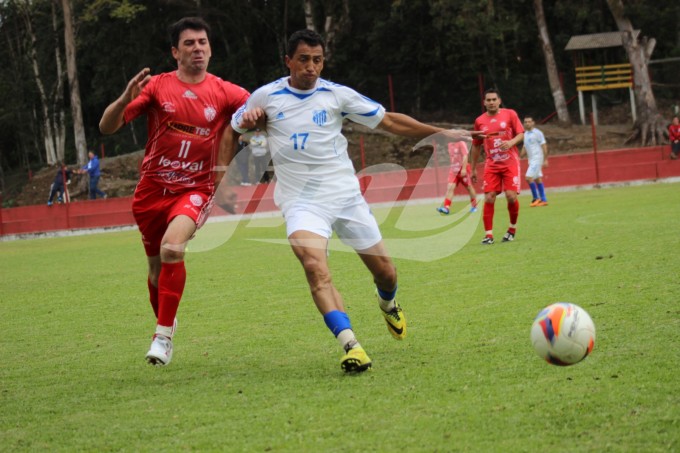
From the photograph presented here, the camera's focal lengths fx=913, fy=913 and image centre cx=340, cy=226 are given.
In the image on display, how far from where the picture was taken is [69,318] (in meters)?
9.45

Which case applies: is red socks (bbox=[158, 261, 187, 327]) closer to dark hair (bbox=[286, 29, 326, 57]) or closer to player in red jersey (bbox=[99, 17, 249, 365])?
player in red jersey (bbox=[99, 17, 249, 365])

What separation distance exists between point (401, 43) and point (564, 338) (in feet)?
136

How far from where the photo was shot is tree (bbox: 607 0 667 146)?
1379 inches

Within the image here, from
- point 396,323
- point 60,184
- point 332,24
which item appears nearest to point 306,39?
point 396,323

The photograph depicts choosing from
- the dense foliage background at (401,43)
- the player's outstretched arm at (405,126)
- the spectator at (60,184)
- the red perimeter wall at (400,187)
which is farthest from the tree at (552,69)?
the player's outstretched arm at (405,126)

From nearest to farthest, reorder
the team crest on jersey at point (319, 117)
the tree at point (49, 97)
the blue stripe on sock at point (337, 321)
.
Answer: the blue stripe on sock at point (337, 321) < the team crest on jersey at point (319, 117) < the tree at point (49, 97)

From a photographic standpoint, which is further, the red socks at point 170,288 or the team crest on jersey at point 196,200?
the team crest on jersey at point 196,200

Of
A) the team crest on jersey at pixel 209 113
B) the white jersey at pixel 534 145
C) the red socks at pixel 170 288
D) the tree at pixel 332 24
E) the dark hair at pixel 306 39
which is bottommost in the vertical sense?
the white jersey at pixel 534 145

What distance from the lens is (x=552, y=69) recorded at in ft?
131

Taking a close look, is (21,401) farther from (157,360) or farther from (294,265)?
(294,265)

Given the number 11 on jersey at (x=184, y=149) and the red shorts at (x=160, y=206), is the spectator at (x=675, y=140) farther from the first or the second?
the number 11 on jersey at (x=184, y=149)

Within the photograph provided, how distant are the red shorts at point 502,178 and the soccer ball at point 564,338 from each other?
8.53m

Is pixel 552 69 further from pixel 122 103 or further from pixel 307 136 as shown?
pixel 122 103

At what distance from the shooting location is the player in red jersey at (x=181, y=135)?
6.70 meters
